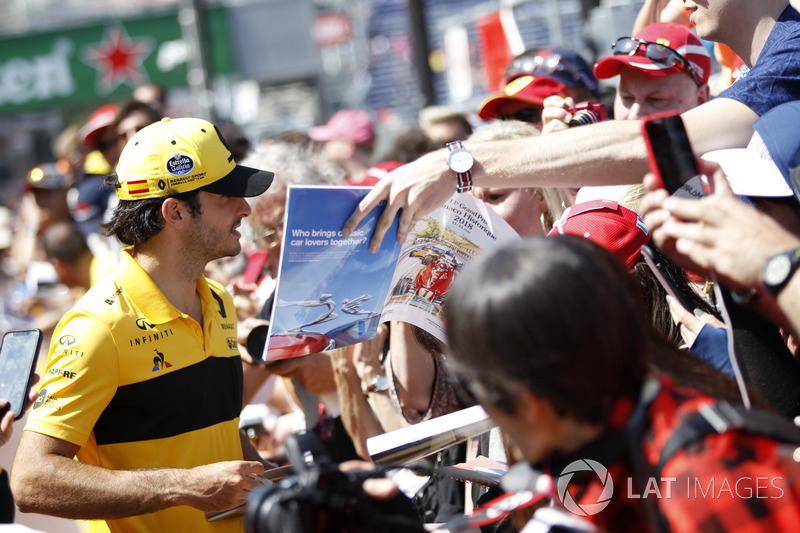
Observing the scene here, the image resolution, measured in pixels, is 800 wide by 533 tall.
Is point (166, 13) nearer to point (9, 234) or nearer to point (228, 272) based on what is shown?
point (9, 234)

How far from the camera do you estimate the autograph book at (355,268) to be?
2.22 meters

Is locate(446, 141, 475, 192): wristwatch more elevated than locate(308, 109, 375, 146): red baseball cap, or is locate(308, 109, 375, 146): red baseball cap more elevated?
locate(446, 141, 475, 192): wristwatch

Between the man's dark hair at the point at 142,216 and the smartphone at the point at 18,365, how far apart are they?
449mm

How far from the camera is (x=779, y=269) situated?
1363mm

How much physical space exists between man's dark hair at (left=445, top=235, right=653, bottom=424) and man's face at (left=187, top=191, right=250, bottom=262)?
171 cm

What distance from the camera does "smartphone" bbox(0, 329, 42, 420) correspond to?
2607 mm

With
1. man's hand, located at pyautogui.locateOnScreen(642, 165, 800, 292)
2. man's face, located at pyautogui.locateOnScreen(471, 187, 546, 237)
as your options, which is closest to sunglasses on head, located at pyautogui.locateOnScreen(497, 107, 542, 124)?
man's face, located at pyautogui.locateOnScreen(471, 187, 546, 237)

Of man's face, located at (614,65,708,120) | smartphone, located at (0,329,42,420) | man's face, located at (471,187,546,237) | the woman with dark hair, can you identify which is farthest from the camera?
man's face, located at (614,65,708,120)

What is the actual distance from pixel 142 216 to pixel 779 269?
214 centimetres

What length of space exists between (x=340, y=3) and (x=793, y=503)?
23346 mm

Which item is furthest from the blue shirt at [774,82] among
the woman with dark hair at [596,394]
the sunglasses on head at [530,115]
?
the sunglasses on head at [530,115]

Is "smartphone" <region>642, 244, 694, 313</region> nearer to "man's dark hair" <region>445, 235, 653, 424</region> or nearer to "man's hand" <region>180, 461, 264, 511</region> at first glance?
"man's dark hair" <region>445, 235, 653, 424</region>

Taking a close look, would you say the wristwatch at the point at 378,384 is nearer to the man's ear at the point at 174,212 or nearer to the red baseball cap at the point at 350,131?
the man's ear at the point at 174,212

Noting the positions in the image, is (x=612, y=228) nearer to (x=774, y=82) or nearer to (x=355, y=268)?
(x=774, y=82)
